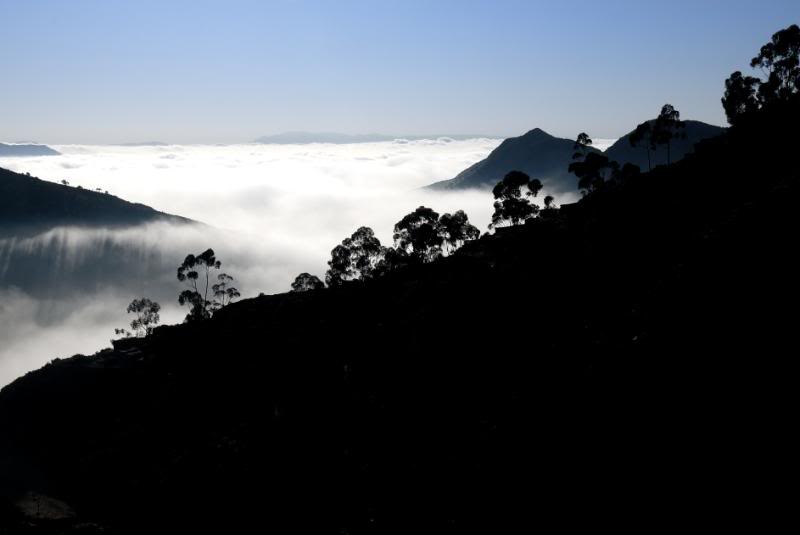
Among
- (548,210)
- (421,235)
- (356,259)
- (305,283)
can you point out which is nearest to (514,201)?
(548,210)

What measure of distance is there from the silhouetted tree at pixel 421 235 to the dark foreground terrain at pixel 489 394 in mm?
20353

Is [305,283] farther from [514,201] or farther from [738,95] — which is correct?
[738,95]

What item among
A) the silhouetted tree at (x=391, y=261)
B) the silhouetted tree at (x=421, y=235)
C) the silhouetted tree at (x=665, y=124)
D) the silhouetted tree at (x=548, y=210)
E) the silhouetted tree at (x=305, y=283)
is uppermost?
the silhouetted tree at (x=665, y=124)

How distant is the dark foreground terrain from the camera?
928 inches

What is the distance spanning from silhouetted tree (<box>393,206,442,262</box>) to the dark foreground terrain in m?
20.4

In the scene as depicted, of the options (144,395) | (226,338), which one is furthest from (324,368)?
(144,395)

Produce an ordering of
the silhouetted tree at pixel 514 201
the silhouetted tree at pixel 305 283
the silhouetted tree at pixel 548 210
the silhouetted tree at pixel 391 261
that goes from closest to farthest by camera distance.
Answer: the silhouetted tree at pixel 548 210 → the silhouetted tree at pixel 514 201 → the silhouetted tree at pixel 391 261 → the silhouetted tree at pixel 305 283

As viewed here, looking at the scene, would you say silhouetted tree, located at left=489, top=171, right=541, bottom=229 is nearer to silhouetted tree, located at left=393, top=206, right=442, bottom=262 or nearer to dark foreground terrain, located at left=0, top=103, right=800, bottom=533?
silhouetted tree, located at left=393, top=206, right=442, bottom=262

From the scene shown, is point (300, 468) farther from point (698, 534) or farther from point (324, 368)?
point (698, 534)

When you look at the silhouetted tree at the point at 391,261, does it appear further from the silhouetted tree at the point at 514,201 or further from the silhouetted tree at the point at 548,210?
the silhouetted tree at the point at 548,210

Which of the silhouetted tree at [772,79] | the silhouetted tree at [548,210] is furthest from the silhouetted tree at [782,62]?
the silhouetted tree at [548,210]

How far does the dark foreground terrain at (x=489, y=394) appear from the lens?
77.4ft

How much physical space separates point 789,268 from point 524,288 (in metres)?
22.5

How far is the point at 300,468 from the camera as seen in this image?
41.4 meters
